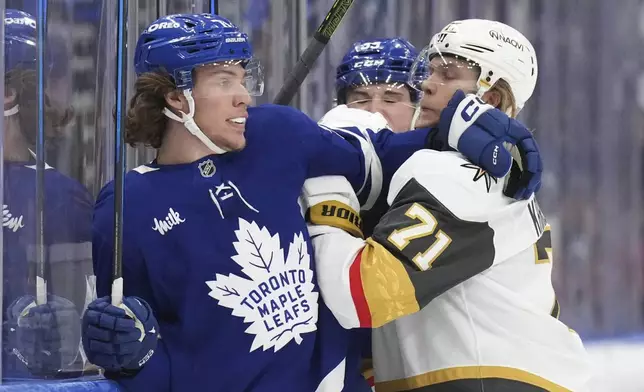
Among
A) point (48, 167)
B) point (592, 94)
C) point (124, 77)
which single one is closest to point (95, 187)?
point (48, 167)

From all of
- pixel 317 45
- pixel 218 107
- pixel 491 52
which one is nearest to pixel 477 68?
pixel 491 52

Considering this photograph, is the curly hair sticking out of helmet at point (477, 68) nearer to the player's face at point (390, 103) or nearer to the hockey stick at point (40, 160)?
the player's face at point (390, 103)

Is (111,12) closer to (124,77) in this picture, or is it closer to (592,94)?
(124,77)

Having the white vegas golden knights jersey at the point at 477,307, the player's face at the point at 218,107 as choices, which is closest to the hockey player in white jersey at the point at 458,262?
the white vegas golden knights jersey at the point at 477,307

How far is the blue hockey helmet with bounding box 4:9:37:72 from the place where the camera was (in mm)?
1302

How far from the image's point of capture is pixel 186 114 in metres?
1.53

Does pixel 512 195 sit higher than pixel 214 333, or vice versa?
pixel 512 195

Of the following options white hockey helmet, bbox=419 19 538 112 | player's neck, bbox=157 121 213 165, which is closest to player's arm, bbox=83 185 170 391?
player's neck, bbox=157 121 213 165

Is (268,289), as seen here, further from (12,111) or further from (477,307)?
(12,111)

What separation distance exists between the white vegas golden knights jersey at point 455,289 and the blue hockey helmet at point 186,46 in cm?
32

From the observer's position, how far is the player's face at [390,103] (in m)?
1.95

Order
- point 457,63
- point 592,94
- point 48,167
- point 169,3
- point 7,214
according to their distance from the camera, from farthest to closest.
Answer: point 592,94, point 169,3, point 457,63, point 48,167, point 7,214

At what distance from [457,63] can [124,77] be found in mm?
612

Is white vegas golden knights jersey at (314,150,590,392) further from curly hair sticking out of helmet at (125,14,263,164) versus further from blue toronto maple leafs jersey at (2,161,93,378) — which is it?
blue toronto maple leafs jersey at (2,161,93,378)
